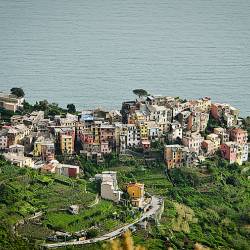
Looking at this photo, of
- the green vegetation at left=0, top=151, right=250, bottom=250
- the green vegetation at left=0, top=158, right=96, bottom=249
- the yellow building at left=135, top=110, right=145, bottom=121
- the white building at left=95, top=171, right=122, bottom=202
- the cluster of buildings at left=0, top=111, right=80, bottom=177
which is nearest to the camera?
the green vegetation at left=0, top=158, right=96, bottom=249

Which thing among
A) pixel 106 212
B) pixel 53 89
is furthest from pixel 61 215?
pixel 53 89

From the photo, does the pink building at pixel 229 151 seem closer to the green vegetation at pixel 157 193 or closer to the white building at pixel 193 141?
the green vegetation at pixel 157 193

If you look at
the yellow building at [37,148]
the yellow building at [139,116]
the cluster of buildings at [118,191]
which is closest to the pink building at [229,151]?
the yellow building at [139,116]

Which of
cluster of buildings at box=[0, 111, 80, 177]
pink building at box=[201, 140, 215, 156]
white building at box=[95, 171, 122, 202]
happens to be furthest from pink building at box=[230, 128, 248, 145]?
white building at box=[95, 171, 122, 202]

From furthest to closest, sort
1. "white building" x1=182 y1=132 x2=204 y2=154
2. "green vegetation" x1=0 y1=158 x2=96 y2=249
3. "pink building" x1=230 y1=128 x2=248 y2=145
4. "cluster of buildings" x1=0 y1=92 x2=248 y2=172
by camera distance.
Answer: "pink building" x1=230 y1=128 x2=248 y2=145 → "white building" x1=182 y1=132 x2=204 y2=154 → "cluster of buildings" x1=0 y1=92 x2=248 y2=172 → "green vegetation" x1=0 y1=158 x2=96 y2=249

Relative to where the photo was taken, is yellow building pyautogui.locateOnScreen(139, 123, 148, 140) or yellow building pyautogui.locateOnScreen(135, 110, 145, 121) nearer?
yellow building pyautogui.locateOnScreen(139, 123, 148, 140)

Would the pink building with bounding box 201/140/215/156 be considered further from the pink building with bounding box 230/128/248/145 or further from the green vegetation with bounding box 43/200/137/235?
the green vegetation with bounding box 43/200/137/235

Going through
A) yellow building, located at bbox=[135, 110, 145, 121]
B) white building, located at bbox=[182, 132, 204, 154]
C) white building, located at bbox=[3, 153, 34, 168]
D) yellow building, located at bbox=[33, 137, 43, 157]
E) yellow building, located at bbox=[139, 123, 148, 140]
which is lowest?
white building, located at bbox=[3, 153, 34, 168]

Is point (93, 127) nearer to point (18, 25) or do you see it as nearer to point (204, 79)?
point (204, 79)
